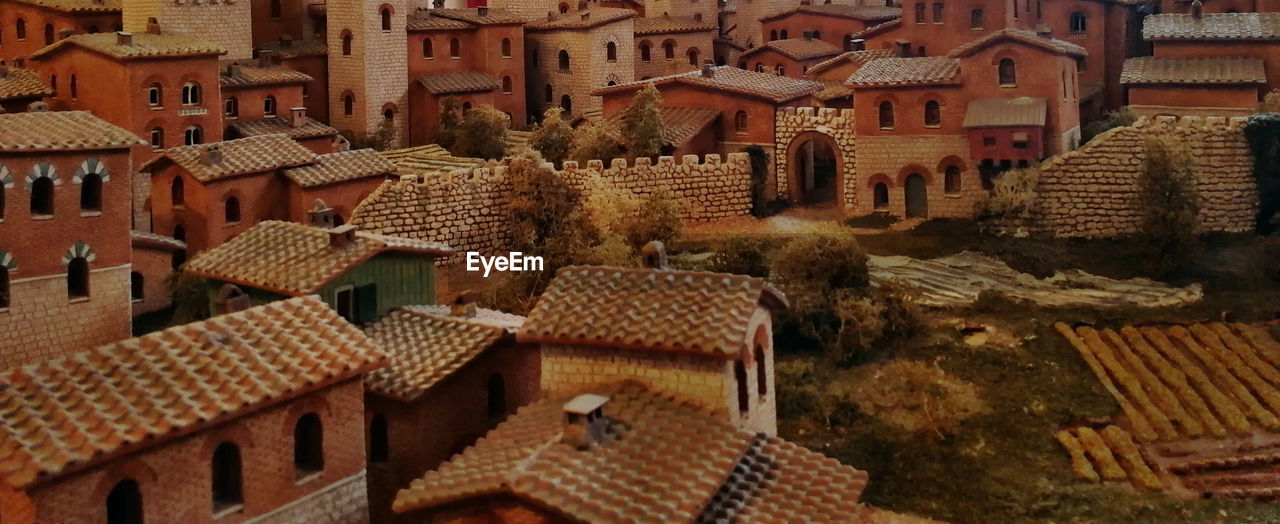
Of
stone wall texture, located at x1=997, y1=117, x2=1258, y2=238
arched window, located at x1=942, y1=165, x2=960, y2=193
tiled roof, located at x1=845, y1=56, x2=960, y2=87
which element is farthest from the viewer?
arched window, located at x1=942, y1=165, x2=960, y2=193

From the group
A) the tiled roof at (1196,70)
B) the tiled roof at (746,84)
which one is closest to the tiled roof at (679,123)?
the tiled roof at (746,84)

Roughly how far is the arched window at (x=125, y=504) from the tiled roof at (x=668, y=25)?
160 feet

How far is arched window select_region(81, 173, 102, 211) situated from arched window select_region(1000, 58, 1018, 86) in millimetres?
27763

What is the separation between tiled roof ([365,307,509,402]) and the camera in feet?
80.3

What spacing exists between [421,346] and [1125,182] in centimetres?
2526

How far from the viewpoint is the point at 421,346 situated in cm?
2602

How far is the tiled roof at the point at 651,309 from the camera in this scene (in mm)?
21438

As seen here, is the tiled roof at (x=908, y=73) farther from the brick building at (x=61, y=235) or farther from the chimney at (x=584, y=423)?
the chimney at (x=584, y=423)

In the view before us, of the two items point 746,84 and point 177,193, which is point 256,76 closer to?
point 177,193

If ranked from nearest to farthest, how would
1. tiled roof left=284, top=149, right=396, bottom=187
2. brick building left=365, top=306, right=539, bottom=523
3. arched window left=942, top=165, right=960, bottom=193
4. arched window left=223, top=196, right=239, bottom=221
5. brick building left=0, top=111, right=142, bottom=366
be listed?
brick building left=365, top=306, right=539, bottom=523
brick building left=0, top=111, right=142, bottom=366
tiled roof left=284, top=149, right=396, bottom=187
arched window left=223, top=196, right=239, bottom=221
arched window left=942, top=165, right=960, bottom=193

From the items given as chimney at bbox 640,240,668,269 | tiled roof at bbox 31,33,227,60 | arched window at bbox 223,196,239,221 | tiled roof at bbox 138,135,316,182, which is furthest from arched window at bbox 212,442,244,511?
tiled roof at bbox 31,33,227,60

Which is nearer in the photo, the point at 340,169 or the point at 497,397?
the point at 497,397

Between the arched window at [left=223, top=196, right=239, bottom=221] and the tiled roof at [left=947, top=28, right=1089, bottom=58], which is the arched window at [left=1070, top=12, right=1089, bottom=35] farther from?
the arched window at [left=223, top=196, right=239, bottom=221]

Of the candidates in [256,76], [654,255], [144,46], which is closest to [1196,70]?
[654,255]
